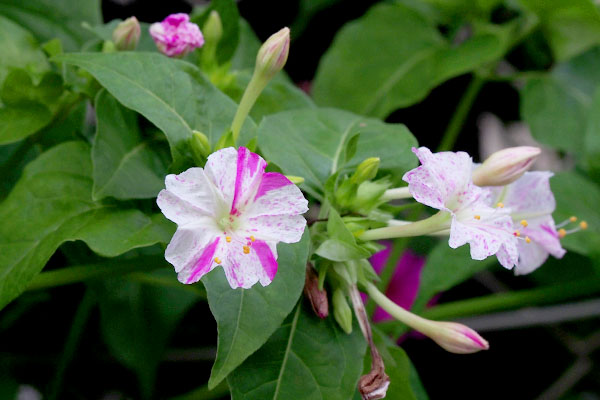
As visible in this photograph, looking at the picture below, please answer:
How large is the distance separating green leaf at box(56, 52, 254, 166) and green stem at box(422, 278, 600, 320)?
0.39 metres

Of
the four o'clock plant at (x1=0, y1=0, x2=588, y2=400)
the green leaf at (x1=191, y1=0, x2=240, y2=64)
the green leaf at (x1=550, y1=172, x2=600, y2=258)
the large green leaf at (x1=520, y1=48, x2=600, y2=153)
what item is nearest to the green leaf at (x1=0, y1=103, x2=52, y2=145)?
the four o'clock plant at (x1=0, y1=0, x2=588, y2=400)

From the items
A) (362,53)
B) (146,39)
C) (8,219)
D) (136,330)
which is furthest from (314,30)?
(8,219)

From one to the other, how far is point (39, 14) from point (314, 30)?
0.56 meters

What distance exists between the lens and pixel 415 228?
0.59 metres

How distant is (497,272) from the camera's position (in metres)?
1.25

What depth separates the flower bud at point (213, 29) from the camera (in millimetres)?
736

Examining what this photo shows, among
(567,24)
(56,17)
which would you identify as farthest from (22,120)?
(567,24)

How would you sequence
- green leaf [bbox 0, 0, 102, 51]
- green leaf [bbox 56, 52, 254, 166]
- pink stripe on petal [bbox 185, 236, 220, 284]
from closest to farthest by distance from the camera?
pink stripe on petal [bbox 185, 236, 220, 284] → green leaf [bbox 56, 52, 254, 166] → green leaf [bbox 0, 0, 102, 51]

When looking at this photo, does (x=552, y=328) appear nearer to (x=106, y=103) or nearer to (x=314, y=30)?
(x=314, y=30)

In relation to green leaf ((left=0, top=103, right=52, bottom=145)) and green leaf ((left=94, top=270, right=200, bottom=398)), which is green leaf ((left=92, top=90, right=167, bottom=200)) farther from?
green leaf ((left=94, top=270, right=200, bottom=398))

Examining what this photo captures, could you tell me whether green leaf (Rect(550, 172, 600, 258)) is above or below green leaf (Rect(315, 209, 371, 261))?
below

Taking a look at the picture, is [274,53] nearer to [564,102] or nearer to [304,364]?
[304,364]

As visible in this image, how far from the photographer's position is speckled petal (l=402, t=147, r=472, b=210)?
53cm

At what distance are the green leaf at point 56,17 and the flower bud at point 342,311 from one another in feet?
1.49
